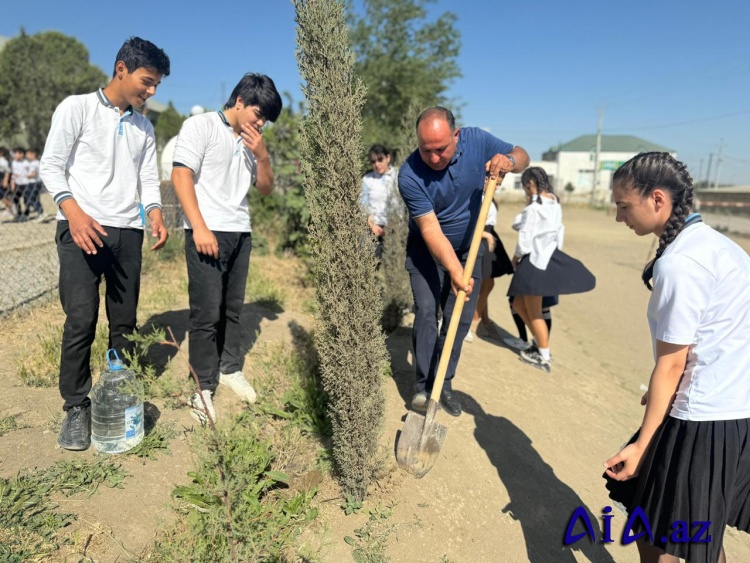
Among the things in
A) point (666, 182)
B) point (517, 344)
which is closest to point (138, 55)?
point (666, 182)

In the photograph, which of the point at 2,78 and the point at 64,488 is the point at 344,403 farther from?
the point at 2,78

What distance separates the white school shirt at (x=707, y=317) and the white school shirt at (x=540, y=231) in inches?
116

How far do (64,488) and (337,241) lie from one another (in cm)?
170

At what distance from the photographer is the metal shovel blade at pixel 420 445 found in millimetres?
2811

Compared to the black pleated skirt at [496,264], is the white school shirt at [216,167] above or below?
above

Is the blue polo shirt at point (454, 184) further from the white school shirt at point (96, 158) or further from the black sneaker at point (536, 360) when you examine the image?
the black sneaker at point (536, 360)

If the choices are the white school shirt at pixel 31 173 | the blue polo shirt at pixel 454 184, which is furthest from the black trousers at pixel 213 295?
the white school shirt at pixel 31 173

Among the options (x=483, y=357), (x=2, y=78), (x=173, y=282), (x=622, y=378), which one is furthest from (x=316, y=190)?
(x=2, y=78)

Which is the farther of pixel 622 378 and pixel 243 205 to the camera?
pixel 622 378

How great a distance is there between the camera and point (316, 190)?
2.39 metres

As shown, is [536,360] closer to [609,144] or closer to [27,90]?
[27,90]

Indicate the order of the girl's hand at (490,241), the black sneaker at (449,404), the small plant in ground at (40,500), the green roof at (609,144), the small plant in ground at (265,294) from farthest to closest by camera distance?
the green roof at (609,144) < the small plant in ground at (265,294) < the girl's hand at (490,241) < the black sneaker at (449,404) < the small plant in ground at (40,500)

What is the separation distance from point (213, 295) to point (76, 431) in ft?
3.22

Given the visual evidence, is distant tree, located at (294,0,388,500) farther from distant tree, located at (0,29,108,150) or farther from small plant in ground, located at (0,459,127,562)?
distant tree, located at (0,29,108,150)
